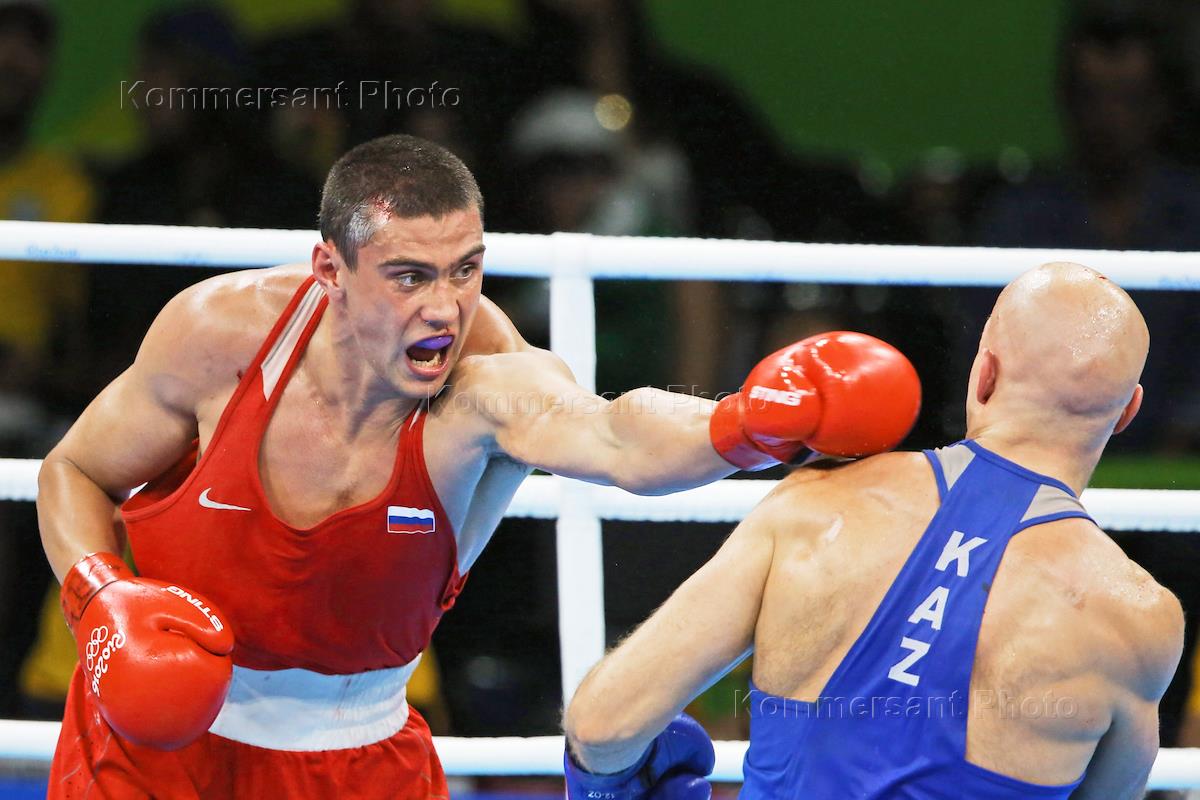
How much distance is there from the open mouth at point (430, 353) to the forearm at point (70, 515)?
0.59 m

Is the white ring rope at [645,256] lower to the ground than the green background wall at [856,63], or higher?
lower

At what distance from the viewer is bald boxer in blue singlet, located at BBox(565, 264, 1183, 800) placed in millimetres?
1657

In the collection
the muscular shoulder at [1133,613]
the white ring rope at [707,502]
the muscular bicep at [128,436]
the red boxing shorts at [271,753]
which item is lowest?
the red boxing shorts at [271,753]

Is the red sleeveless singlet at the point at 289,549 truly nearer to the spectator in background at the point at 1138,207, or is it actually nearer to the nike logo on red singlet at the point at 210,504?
the nike logo on red singlet at the point at 210,504

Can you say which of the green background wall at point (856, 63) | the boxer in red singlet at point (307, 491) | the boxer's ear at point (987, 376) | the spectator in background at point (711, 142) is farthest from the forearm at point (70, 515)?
the green background wall at point (856, 63)

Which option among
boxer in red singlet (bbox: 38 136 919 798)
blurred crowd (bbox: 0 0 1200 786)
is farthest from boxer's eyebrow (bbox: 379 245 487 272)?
blurred crowd (bbox: 0 0 1200 786)

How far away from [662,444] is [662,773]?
482 millimetres

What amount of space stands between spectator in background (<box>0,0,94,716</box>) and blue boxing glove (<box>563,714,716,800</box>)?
293 centimetres

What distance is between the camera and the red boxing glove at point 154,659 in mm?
1866

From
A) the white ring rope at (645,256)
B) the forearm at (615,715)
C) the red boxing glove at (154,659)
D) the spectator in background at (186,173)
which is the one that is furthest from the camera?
the spectator in background at (186,173)

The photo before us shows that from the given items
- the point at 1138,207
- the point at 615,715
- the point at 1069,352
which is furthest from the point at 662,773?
the point at 1138,207

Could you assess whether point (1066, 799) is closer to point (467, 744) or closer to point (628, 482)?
point (628, 482)

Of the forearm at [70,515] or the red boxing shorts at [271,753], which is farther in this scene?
the forearm at [70,515]

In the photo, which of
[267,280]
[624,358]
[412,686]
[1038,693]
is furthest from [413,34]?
[1038,693]
